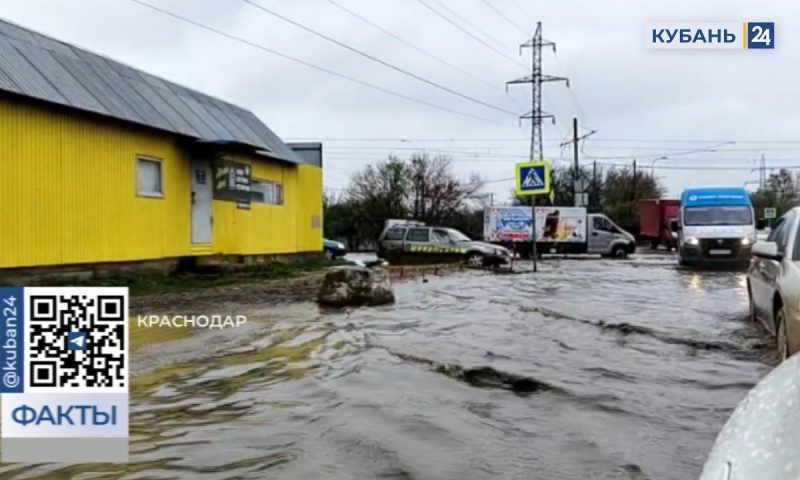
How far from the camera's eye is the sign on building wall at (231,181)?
18.8 metres

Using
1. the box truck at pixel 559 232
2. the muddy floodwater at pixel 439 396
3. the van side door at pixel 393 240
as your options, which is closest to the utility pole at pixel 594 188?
the box truck at pixel 559 232

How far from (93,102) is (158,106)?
3.09 metres

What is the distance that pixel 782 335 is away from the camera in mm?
6359

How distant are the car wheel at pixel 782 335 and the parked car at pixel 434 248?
57.2ft

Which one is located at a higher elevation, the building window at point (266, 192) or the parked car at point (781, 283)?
the building window at point (266, 192)

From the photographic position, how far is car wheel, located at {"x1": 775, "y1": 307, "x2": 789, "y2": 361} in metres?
6.08

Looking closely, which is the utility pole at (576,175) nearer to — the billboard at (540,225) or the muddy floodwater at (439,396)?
the billboard at (540,225)

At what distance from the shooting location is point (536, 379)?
6258 mm

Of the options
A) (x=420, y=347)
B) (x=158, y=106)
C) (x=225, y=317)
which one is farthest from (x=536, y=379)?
(x=158, y=106)

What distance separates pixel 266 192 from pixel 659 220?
27.8 metres

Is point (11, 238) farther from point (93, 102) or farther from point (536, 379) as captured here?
point (536, 379)

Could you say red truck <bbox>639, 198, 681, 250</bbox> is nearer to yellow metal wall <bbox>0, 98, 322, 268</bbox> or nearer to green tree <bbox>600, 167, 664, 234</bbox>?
green tree <bbox>600, 167, 664, 234</bbox>
